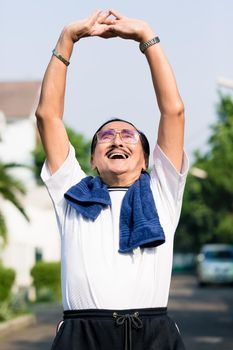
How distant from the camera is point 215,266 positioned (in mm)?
45062

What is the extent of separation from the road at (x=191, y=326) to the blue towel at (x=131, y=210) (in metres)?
12.0

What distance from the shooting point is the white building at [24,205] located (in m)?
39.0

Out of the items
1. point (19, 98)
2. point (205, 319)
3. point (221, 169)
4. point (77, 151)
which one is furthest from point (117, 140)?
point (19, 98)

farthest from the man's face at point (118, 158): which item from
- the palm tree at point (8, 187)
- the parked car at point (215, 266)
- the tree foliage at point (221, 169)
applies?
the parked car at point (215, 266)

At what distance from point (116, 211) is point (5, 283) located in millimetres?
22154

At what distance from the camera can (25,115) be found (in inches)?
2810

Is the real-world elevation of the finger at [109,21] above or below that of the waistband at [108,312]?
above

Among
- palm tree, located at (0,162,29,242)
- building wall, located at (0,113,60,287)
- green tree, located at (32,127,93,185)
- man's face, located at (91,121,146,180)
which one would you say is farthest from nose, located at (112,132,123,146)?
green tree, located at (32,127,93,185)

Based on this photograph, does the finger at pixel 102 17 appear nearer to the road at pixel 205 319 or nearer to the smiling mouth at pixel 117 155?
the smiling mouth at pixel 117 155

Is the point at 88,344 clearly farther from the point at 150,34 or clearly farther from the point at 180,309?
the point at 180,309

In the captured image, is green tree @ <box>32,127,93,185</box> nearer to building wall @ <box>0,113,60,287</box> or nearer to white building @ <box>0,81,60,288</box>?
white building @ <box>0,81,60,288</box>

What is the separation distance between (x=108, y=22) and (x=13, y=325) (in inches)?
715

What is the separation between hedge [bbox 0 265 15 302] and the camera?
2603 cm

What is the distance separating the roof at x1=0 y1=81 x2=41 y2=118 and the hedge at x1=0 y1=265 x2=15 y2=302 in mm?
44303
